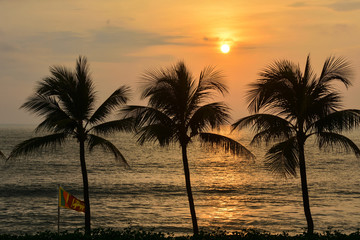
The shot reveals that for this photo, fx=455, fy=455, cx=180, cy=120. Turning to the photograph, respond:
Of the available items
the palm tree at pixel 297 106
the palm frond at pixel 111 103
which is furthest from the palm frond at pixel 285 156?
the palm frond at pixel 111 103

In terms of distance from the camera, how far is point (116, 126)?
816 inches

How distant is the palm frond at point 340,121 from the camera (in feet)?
57.0

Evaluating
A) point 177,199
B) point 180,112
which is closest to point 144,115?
point 180,112

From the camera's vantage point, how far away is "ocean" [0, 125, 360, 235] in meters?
38.7

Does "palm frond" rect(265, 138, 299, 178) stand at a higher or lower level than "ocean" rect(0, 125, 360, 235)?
higher

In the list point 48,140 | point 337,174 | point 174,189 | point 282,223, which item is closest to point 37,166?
point 174,189

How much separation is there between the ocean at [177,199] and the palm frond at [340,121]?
4359mm

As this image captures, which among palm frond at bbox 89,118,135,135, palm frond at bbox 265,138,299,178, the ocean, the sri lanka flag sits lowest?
the ocean

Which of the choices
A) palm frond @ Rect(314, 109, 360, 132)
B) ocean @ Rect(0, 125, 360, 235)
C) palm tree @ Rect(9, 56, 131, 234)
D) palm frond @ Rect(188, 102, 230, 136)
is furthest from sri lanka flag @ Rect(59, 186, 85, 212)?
palm frond @ Rect(314, 109, 360, 132)

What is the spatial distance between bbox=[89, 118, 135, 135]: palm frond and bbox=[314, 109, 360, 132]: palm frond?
7969 millimetres

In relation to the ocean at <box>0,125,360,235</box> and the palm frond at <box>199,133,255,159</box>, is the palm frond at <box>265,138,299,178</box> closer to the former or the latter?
the palm frond at <box>199,133,255,159</box>

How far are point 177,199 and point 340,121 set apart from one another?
122 ft

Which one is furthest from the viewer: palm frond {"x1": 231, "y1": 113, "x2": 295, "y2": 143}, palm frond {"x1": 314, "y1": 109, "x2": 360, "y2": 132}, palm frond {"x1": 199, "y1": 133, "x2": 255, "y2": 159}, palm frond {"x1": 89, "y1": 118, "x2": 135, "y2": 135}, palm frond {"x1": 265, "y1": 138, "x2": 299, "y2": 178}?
palm frond {"x1": 89, "y1": 118, "x2": 135, "y2": 135}

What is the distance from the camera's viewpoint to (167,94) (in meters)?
19.6
